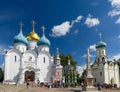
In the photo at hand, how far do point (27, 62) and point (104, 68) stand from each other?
18.9 m

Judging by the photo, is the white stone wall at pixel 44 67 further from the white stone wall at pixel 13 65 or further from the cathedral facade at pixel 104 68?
the cathedral facade at pixel 104 68

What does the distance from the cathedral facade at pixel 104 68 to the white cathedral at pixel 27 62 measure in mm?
12823

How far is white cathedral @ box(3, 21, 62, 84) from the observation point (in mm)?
50562

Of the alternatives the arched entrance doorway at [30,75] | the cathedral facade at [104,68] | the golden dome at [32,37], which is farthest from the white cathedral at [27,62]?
the cathedral facade at [104,68]

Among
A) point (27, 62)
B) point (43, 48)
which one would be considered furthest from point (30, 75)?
point (43, 48)

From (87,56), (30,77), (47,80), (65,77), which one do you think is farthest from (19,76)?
(87,56)

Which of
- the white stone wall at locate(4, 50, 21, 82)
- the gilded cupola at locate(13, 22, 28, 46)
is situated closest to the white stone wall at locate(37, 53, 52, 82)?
the white stone wall at locate(4, 50, 21, 82)

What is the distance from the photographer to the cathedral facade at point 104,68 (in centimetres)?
5831

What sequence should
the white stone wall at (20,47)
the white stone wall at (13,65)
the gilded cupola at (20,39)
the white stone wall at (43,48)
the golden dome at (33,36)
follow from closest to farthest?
the white stone wall at (13,65), the gilded cupola at (20,39), the white stone wall at (20,47), the white stone wall at (43,48), the golden dome at (33,36)

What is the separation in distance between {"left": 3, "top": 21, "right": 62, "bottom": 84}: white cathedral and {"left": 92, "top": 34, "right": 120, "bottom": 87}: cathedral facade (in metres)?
12.8

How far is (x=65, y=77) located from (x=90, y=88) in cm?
2190

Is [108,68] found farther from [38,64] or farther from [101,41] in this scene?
[38,64]

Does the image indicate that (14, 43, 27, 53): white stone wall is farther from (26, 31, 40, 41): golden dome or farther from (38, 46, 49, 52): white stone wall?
(26, 31, 40, 41): golden dome

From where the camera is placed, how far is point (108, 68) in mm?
59312
